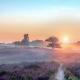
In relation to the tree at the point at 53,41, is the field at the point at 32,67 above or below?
below

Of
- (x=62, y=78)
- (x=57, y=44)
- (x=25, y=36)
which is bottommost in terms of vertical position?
(x=62, y=78)

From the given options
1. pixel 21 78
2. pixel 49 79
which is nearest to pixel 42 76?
pixel 49 79

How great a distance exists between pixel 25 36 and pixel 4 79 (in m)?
83.1

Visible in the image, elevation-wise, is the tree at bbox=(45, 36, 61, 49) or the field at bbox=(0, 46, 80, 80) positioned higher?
the tree at bbox=(45, 36, 61, 49)

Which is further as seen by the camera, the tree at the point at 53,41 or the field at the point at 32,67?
the tree at the point at 53,41

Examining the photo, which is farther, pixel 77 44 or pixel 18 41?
pixel 77 44

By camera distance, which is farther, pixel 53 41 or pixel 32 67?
pixel 53 41

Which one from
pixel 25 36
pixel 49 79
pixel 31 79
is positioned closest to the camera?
pixel 31 79

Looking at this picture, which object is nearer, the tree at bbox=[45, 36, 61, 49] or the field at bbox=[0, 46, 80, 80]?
the field at bbox=[0, 46, 80, 80]

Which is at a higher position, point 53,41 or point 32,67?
point 53,41

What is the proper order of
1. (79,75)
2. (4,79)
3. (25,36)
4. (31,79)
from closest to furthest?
(4,79)
(31,79)
(79,75)
(25,36)

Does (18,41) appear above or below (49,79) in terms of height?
above

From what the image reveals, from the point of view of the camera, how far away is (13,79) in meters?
11.7

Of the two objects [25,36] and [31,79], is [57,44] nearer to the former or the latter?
[25,36]
